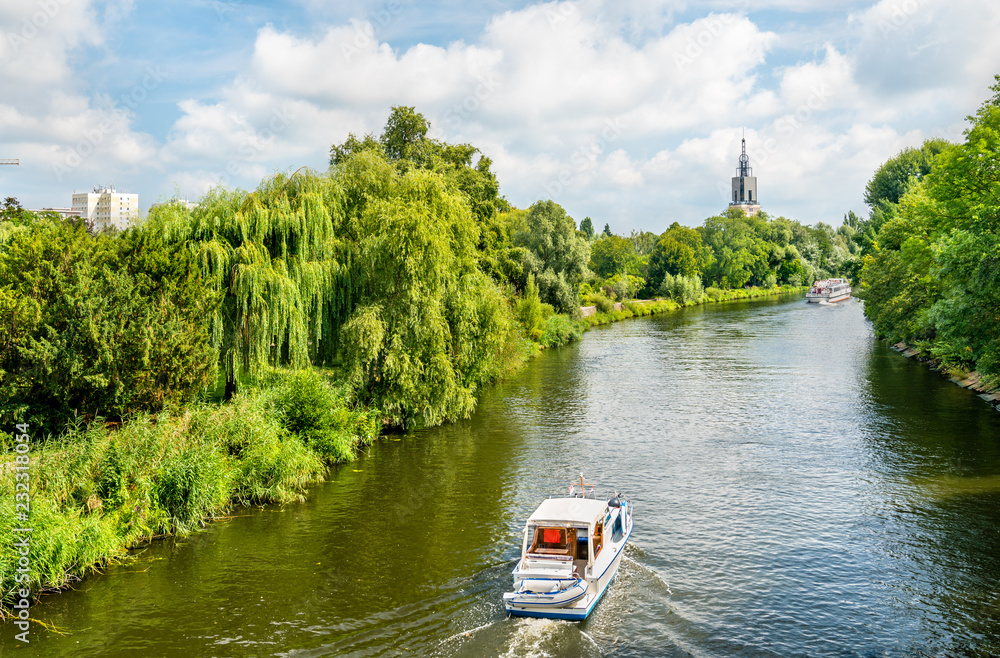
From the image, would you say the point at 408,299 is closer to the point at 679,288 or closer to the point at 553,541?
the point at 553,541

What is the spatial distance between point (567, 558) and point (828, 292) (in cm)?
11067

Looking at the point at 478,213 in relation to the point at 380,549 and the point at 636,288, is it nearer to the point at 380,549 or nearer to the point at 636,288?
the point at 380,549

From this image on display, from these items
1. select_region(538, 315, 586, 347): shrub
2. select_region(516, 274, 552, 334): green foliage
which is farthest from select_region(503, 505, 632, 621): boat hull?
select_region(538, 315, 586, 347): shrub

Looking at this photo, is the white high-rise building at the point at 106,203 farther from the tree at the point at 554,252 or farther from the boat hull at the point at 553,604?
the boat hull at the point at 553,604

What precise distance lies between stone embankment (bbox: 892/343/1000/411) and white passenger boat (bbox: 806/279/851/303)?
61140 millimetres

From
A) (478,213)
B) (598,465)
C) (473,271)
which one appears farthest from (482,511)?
(478,213)

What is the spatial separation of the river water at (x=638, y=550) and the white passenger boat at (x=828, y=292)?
8179 centimetres

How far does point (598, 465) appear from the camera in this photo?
85.6ft

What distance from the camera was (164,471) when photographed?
62.7 feet

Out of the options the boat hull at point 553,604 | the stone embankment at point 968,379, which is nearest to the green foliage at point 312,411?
the boat hull at point 553,604

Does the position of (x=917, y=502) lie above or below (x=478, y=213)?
below

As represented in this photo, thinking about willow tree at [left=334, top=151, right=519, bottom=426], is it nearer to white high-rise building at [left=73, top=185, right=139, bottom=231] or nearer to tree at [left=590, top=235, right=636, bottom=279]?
tree at [left=590, top=235, right=636, bottom=279]

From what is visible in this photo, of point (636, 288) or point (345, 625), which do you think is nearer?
point (345, 625)

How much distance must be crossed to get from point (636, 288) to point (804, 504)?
81086mm
